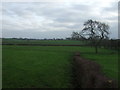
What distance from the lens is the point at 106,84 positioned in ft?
18.4

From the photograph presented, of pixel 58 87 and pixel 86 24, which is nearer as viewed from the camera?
pixel 58 87

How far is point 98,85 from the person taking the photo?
6059mm

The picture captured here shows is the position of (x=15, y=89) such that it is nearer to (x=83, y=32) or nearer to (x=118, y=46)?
(x=83, y=32)

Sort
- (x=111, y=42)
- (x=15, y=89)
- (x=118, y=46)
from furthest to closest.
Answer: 1. (x=111, y=42)
2. (x=118, y=46)
3. (x=15, y=89)

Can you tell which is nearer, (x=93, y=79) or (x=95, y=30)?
(x=93, y=79)

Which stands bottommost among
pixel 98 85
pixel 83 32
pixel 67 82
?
pixel 67 82

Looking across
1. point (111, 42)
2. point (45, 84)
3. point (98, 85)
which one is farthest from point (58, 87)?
point (111, 42)

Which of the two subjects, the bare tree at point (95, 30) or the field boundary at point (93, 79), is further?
the bare tree at point (95, 30)

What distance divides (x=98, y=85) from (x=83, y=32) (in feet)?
165

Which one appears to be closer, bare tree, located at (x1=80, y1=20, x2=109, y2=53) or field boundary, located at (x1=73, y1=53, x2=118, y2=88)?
field boundary, located at (x1=73, y1=53, x2=118, y2=88)

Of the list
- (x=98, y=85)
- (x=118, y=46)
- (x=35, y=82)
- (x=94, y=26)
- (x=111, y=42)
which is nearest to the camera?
(x=98, y=85)

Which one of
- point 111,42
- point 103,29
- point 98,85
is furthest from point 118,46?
point 98,85

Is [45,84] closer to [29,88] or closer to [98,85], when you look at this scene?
[29,88]

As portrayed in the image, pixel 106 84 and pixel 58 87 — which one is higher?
pixel 106 84
